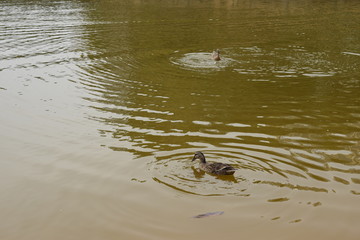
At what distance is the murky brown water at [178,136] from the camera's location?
26.1ft

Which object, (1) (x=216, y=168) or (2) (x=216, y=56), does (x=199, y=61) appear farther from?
(1) (x=216, y=168)

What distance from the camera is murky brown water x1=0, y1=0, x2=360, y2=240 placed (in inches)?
313

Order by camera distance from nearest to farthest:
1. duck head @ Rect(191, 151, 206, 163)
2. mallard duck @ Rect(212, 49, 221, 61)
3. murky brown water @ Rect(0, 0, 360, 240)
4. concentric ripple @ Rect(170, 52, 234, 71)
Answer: murky brown water @ Rect(0, 0, 360, 240) → duck head @ Rect(191, 151, 206, 163) → concentric ripple @ Rect(170, 52, 234, 71) → mallard duck @ Rect(212, 49, 221, 61)

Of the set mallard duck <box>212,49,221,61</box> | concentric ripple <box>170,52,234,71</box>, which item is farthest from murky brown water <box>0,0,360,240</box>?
mallard duck <box>212,49,221,61</box>

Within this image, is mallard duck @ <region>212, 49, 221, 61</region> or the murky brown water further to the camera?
mallard duck @ <region>212, 49, 221, 61</region>

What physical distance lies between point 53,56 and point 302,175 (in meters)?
14.8

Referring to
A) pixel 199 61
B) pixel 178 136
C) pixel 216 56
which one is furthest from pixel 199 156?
pixel 199 61

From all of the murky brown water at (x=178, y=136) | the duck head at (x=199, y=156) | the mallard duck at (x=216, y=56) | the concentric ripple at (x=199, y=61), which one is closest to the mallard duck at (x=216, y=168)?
the duck head at (x=199, y=156)

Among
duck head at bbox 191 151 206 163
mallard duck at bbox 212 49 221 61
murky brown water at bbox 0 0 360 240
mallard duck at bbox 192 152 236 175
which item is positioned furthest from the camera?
mallard duck at bbox 212 49 221 61

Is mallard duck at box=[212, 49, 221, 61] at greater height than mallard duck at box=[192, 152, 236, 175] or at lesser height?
greater

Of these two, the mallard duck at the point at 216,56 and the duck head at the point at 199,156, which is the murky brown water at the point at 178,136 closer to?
the duck head at the point at 199,156

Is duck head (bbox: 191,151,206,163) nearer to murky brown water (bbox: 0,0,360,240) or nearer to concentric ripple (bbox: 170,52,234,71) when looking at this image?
murky brown water (bbox: 0,0,360,240)

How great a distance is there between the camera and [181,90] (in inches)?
611

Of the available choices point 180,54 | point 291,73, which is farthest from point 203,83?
point 180,54
